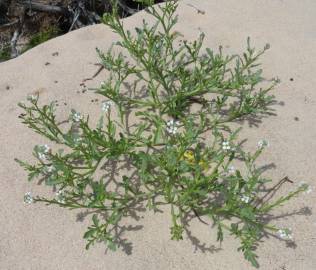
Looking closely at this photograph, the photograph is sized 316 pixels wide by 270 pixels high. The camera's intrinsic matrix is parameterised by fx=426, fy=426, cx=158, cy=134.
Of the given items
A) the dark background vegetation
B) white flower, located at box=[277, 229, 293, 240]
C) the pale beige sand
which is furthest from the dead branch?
white flower, located at box=[277, 229, 293, 240]

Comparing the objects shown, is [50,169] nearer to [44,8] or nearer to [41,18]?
[44,8]

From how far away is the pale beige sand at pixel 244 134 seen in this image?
7.38ft

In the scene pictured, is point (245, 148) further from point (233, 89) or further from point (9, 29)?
point (9, 29)

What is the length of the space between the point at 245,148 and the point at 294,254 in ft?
2.45

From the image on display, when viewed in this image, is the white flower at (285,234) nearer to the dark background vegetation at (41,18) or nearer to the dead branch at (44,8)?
the dark background vegetation at (41,18)

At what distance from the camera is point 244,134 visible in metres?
2.80

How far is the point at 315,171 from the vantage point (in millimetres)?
2586

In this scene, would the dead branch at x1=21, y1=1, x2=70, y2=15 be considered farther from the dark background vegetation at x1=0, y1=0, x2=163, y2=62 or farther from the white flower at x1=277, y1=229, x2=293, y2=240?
the white flower at x1=277, y1=229, x2=293, y2=240

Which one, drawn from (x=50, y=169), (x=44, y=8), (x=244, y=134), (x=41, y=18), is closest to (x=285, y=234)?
(x=244, y=134)

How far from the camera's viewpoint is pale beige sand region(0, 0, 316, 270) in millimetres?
2250

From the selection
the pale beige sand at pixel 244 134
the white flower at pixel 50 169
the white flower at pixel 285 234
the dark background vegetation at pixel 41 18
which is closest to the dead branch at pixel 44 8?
the dark background vegetation at pixel 41 18

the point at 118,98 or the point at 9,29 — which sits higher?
the point at 118,98

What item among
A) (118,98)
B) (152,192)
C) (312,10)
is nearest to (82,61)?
(118,98)

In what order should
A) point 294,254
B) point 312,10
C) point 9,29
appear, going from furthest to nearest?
point 9,29 → point 312,10 → point 294,254
